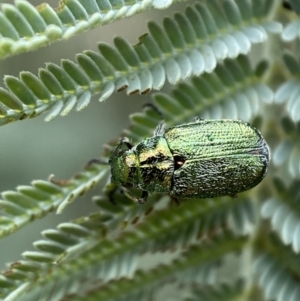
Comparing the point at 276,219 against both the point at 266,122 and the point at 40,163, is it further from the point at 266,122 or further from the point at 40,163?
the point at 40,163

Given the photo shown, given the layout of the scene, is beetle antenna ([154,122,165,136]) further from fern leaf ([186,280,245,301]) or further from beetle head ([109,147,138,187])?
fern leaf ([186,280,245,301])

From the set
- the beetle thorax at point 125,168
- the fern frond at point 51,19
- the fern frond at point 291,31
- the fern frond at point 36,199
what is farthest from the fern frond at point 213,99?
the fern frond at point 51,19

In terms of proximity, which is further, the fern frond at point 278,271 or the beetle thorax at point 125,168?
the beetle thorax at point 125,168

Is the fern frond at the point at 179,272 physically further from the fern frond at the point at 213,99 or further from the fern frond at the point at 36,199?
the fern frond at the point at 213,99

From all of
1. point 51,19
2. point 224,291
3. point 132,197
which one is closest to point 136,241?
point 132,197

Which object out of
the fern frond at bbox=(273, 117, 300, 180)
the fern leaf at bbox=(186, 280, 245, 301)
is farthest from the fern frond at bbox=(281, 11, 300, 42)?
the fern leaf at bbox=(186, 280, 245, 301)

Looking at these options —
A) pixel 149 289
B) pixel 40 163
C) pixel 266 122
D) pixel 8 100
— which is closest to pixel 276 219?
pixel 266 122

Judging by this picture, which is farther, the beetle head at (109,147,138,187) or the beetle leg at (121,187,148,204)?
the beetle head at (109,147,138,187)
